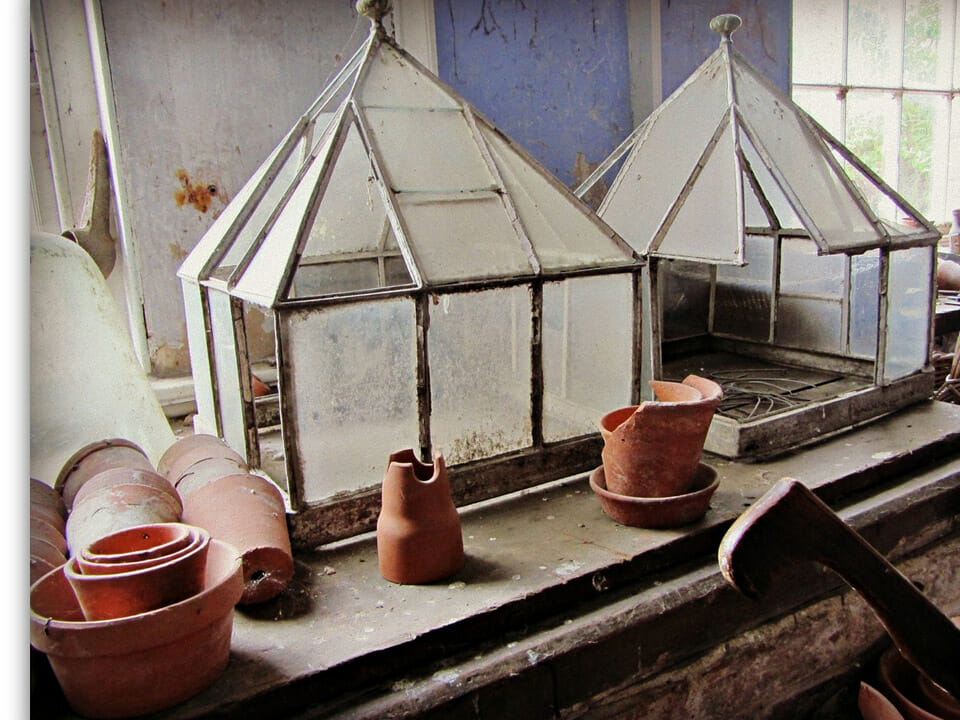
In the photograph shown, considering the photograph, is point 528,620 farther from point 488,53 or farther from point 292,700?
point 488,53

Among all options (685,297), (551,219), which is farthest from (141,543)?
(685,297)

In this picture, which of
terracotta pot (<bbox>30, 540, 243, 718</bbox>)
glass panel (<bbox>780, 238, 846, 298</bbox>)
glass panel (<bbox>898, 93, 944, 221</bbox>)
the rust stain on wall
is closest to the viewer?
terracotta pot (<bbox>30, 540, 243, 718</bbox>)

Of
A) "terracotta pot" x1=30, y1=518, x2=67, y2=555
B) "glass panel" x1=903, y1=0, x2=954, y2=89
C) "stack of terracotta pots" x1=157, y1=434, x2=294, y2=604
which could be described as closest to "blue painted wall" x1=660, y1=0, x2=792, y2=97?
"glass panel" x1=903, y1=0, x2=954, y2=89

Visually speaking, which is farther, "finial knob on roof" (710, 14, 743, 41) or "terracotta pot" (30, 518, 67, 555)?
"finial knob on roof" (710, 14, 743, 41)

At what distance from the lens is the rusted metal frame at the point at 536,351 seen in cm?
283

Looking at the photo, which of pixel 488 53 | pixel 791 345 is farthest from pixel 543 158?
pixel 791 345

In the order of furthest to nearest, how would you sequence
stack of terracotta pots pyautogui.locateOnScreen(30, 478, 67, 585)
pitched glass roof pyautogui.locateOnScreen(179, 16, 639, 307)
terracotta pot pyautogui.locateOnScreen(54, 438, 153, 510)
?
pitched glass roof pyautogui.locateOnScreen(179, 16, 639, 307) → terracotta pot pyautogui.locateOnScreen(54, 438, 153, 510) → stack of terracotta pots pyautogui.locateOnScreen(30, 478, 67, 585)

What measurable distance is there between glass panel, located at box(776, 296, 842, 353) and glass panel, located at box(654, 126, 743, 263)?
133 cm

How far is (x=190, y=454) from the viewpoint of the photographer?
2.75m

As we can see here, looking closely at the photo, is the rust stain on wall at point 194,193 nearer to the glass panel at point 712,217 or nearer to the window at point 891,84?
the glass panel at point 712,217

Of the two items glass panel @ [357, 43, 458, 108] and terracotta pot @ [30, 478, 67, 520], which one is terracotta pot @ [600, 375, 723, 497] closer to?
glass panel @ [357, 43, 458, 108]

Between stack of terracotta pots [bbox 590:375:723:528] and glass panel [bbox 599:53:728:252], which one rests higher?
glass panel [bbox 599:53:728:252]

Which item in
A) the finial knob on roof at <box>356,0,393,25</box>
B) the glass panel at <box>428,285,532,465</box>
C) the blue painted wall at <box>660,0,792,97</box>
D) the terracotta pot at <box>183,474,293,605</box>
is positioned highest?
the blue painted wall at <box>660,0,792,97</box>

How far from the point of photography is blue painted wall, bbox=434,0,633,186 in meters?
4.38
